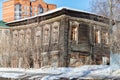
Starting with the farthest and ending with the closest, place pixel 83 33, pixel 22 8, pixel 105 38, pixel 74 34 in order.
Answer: pixel 22 8
pixel 105 38
pixel 83 33
pixel 74 34

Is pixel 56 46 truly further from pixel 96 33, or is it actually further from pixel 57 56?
pixel 96 33

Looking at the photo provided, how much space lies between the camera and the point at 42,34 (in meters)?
36.3

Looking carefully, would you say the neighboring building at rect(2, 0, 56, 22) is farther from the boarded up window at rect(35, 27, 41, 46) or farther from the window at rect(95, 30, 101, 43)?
the window at rect(95, 30, 101, 43)

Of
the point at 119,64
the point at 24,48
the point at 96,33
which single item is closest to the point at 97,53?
the point at 96,33

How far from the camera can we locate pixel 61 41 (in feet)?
108

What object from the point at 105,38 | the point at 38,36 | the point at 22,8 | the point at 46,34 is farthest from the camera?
the point at 22,8

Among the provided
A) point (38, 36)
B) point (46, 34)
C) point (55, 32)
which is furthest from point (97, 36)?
point (38, 36)

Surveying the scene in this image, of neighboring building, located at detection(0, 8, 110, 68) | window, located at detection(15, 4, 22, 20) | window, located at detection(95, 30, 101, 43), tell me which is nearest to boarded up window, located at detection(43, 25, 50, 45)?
neighboring building, located at detection(0, 8, 110, 68)

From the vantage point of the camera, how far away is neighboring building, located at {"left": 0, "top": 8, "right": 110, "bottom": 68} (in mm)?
32750

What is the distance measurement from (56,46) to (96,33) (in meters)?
5.38

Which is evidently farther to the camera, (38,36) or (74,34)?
(38,36)

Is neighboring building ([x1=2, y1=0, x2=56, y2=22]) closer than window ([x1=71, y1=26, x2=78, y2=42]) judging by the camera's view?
No

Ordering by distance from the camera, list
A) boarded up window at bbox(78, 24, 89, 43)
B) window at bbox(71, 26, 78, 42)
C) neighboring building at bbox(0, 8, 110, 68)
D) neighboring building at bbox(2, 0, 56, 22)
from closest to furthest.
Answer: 1. neighboring building at bbox(0, 8, 110, 68)
2. window at bbox(71, 26, 78, 42)
3. boarded up window at bbox(78, 24, 89, 43)
4. neighboring building at bbox(2, 0, 56, 22)

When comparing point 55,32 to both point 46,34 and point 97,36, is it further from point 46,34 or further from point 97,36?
point 97,36
